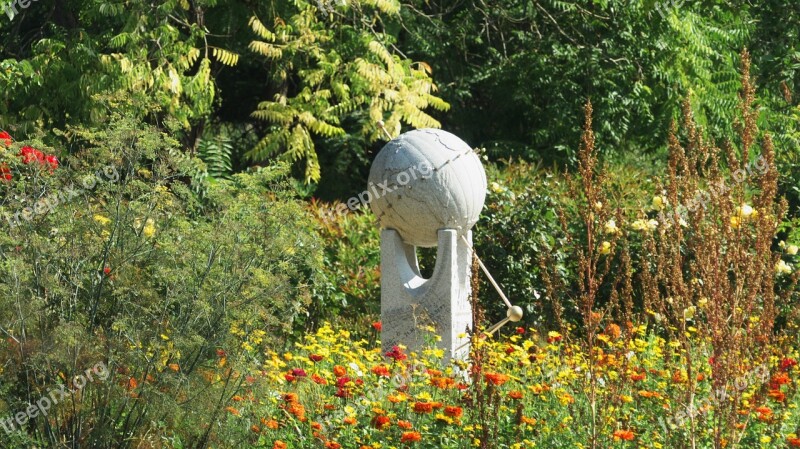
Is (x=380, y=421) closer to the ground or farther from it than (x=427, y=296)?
closer to the ground

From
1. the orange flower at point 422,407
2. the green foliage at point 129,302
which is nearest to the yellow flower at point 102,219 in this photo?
the green foliage at point 129,302

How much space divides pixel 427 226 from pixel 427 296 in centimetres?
53

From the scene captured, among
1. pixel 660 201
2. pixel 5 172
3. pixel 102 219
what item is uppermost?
pixel 660 201

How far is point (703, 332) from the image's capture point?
4.25m

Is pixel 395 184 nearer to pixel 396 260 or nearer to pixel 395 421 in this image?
pixel 396 260

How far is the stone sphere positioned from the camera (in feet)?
25.6

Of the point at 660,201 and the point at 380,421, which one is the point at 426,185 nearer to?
the point at 660,201

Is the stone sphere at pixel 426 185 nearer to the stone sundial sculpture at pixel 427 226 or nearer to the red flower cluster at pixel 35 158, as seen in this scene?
the stone sundial sculpture at pixel 427 226

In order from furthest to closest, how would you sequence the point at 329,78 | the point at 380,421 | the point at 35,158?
the point at 329,78 → the point at 35,158 → the point at 380,421

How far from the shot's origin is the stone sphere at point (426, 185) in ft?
25.6

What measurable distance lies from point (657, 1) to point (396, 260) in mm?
7479

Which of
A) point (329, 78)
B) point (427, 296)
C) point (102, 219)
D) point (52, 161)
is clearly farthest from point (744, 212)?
point (329, 78)

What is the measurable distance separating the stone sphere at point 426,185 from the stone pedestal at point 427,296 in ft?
0.44

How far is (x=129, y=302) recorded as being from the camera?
4836 mm
